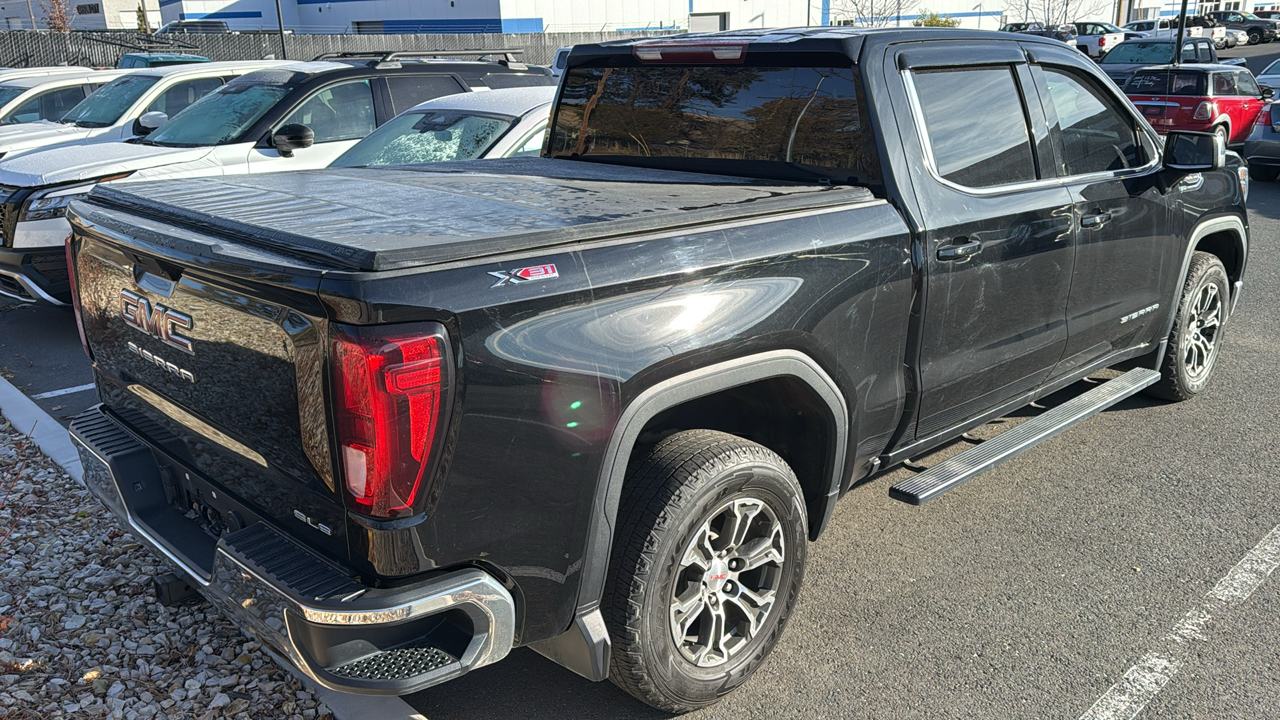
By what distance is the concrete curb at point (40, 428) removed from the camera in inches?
192

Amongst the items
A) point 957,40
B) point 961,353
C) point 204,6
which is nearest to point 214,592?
point 961,353

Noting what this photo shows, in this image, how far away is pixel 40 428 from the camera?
5.36m

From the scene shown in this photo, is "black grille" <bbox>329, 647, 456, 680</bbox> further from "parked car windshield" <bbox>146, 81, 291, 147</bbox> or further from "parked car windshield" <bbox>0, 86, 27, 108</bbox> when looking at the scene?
"parked car windshield" <bbox>0, 86, 27, 108</bbox>

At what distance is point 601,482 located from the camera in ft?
8.50

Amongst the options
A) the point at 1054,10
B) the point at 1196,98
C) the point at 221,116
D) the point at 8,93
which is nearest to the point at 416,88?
the point at 221,116

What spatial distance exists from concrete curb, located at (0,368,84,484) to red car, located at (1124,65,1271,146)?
48.3ft

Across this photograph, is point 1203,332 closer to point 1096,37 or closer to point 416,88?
point 416,88

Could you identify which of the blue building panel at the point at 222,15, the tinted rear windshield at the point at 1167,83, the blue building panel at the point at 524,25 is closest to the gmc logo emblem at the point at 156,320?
the tinted rear windshield at the point at 1167,83

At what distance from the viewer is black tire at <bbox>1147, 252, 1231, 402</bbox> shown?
522 centimetres

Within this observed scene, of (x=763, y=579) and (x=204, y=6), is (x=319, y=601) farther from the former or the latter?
(x=204, y=6)

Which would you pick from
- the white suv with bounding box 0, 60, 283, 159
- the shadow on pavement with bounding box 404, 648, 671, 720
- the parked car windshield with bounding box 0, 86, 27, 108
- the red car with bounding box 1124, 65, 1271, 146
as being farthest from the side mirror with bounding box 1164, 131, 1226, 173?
the parked car windshield with bounding box 0, 86, 27, 108

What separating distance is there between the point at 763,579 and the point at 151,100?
982 centimetres

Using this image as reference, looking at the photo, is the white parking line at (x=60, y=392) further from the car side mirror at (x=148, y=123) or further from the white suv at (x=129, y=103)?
the white suv at (x=129, y=103)

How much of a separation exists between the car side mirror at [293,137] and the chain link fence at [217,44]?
58.0 feet
